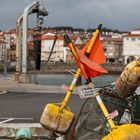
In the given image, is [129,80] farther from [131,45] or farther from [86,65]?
[131,45]

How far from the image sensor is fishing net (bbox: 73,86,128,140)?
17.8 feet

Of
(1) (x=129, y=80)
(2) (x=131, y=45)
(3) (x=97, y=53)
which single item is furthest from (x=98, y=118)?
(2) (x=131, y=45)

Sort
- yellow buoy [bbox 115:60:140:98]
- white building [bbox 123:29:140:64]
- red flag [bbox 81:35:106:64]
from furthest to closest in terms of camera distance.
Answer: white building [bbox 123:29:140:64], red flag [bbox 81:35:106:64], yellow buoy [bbox 115:60:140:98]

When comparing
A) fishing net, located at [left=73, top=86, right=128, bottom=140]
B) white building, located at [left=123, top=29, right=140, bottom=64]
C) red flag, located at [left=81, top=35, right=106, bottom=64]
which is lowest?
white building, located at [left=123, top=29, right=140, bottom=64]

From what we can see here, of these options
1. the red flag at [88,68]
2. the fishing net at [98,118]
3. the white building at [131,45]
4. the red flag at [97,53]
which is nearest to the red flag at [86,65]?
the red flag at [88,68]

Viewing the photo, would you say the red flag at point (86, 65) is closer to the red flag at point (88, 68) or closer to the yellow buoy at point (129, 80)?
the red flag at point (88, 68)

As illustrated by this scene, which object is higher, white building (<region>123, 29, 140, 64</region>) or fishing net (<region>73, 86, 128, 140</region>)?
fishing net (<region>73, 86, 128, 140</region>)

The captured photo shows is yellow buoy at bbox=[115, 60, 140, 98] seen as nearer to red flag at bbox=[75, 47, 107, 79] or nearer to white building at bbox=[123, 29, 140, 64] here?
red flag at bbox=[75, 47, 107, 79]

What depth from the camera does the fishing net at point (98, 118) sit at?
5438 millimetres

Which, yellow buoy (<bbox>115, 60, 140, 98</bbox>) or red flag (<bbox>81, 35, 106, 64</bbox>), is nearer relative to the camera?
yellow buoy (<bbox>115, 60, 140, 98</bbox>)

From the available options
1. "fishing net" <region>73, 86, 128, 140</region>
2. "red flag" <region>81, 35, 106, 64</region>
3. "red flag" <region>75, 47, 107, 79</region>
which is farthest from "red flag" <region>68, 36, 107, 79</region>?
"fishing net" <region>73, 86, 128, 140</region>

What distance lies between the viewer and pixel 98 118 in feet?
18.3

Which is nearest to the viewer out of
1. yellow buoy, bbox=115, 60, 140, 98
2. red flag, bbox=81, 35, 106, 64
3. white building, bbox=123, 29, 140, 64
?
yellow buoy, bbox=115, 60, 140, 98

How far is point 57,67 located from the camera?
392ft
